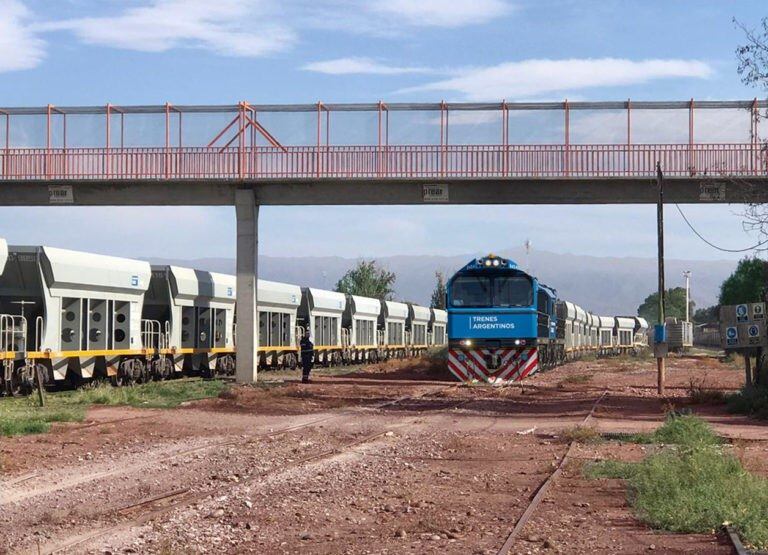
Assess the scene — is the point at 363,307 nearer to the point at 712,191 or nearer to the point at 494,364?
the point at 494,364

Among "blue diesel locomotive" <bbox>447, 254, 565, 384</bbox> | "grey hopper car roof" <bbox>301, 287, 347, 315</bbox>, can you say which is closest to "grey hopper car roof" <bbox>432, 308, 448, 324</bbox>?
"grey hopper car roof" <bbox>301, 287, 347, 315</bbox>

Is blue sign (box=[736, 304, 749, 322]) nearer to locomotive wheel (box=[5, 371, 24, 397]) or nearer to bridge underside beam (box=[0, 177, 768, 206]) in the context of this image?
bridge underside beam (box=[0, 177, 768, 206])

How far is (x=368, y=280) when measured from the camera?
5246 inches

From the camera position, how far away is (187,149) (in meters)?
31.3

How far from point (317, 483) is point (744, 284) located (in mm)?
110674

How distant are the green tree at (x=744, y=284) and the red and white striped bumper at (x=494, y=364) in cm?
7958

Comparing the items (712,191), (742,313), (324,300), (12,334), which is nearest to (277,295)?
(324,300)

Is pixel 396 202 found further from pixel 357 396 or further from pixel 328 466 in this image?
pixel 328 466

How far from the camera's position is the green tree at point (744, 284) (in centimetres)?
10875

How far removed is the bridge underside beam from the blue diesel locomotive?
2307 mm

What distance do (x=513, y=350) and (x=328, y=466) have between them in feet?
61.0

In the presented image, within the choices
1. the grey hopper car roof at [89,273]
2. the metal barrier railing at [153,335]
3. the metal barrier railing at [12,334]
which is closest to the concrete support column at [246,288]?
the metal barrier railing at [153,335]

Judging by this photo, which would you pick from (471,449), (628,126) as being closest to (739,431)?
(471,449)

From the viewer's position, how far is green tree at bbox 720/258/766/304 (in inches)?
4281
